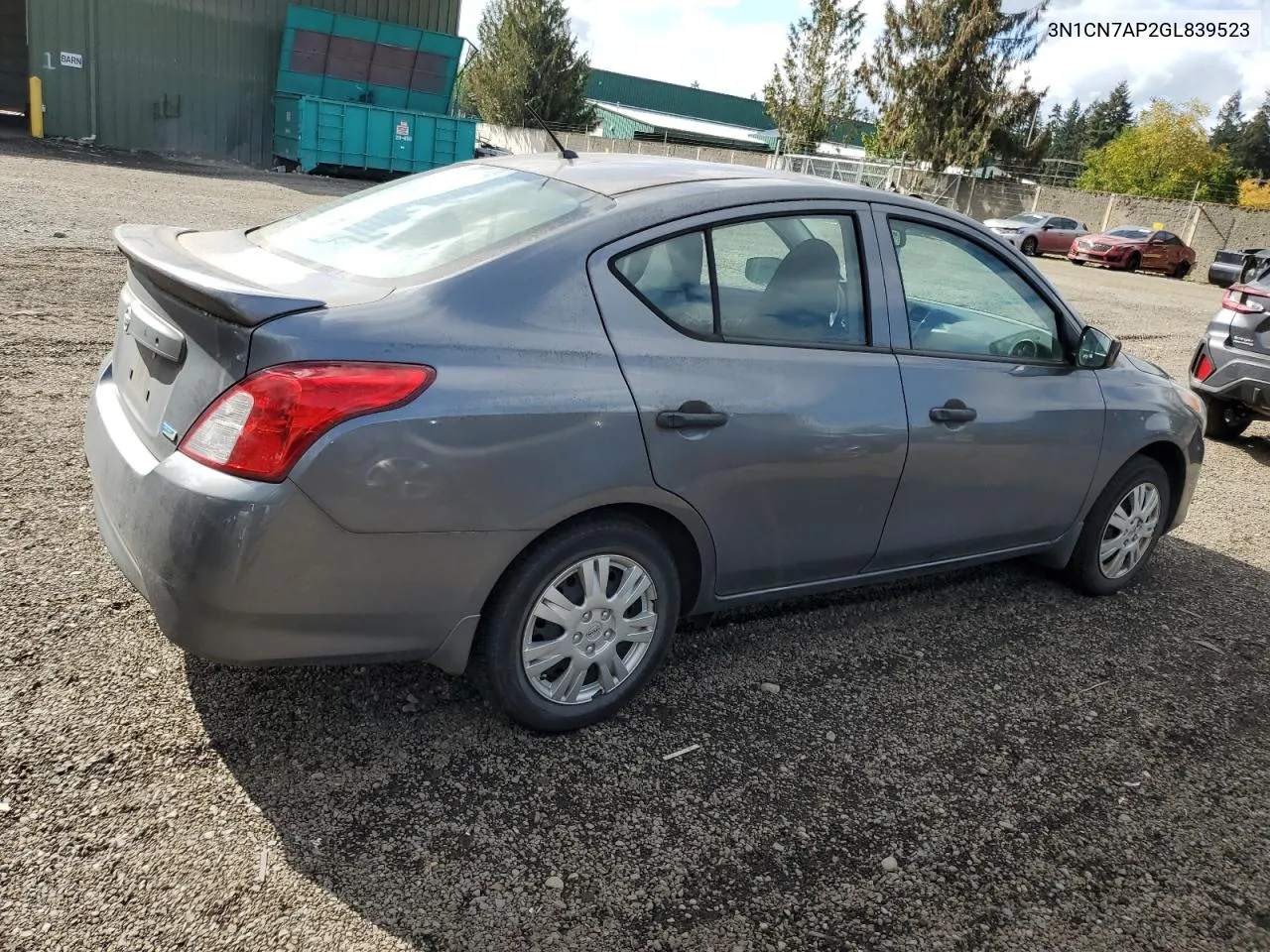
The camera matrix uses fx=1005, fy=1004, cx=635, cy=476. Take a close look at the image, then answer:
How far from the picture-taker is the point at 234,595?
7.81ft

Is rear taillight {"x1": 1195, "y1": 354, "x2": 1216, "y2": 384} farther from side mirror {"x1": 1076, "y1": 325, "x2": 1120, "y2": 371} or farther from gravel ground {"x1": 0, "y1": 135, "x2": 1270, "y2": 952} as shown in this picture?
side mirror {"x1": 1076, "y1": 325, "x2": 1120, "y2": 371}

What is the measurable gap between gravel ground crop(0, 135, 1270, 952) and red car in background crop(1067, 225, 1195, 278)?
26.9 metres

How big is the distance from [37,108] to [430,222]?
24.7m

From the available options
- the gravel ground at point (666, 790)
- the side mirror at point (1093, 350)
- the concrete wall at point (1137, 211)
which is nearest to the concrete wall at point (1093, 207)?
the concrete wall at point (1137, 211)

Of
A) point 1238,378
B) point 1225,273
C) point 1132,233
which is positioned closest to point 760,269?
point 1238,378

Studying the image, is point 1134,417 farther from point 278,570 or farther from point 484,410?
point 278,570

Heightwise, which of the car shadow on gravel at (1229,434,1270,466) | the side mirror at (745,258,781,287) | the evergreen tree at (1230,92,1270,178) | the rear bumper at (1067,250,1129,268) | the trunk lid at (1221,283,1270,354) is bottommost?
the car shadow on gravel at (1229,434,1270,466)

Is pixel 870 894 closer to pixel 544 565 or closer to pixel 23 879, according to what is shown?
pixel 544 565

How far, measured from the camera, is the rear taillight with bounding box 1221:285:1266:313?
7164 millimetres

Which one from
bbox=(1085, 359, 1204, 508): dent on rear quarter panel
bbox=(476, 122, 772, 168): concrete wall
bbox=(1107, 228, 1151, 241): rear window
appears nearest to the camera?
bbox=(1085, 359, 1204, 508): dent on rear quarter panel

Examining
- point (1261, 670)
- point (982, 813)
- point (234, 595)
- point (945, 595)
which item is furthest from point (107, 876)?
point (1261, 670)

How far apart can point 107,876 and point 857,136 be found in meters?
58.2

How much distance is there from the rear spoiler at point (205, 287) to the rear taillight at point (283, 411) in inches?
6.4

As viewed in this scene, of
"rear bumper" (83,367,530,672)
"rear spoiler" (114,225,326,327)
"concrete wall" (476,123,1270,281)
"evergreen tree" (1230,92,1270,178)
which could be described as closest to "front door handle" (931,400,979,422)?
"rear bumper" (83,367,530,672)
